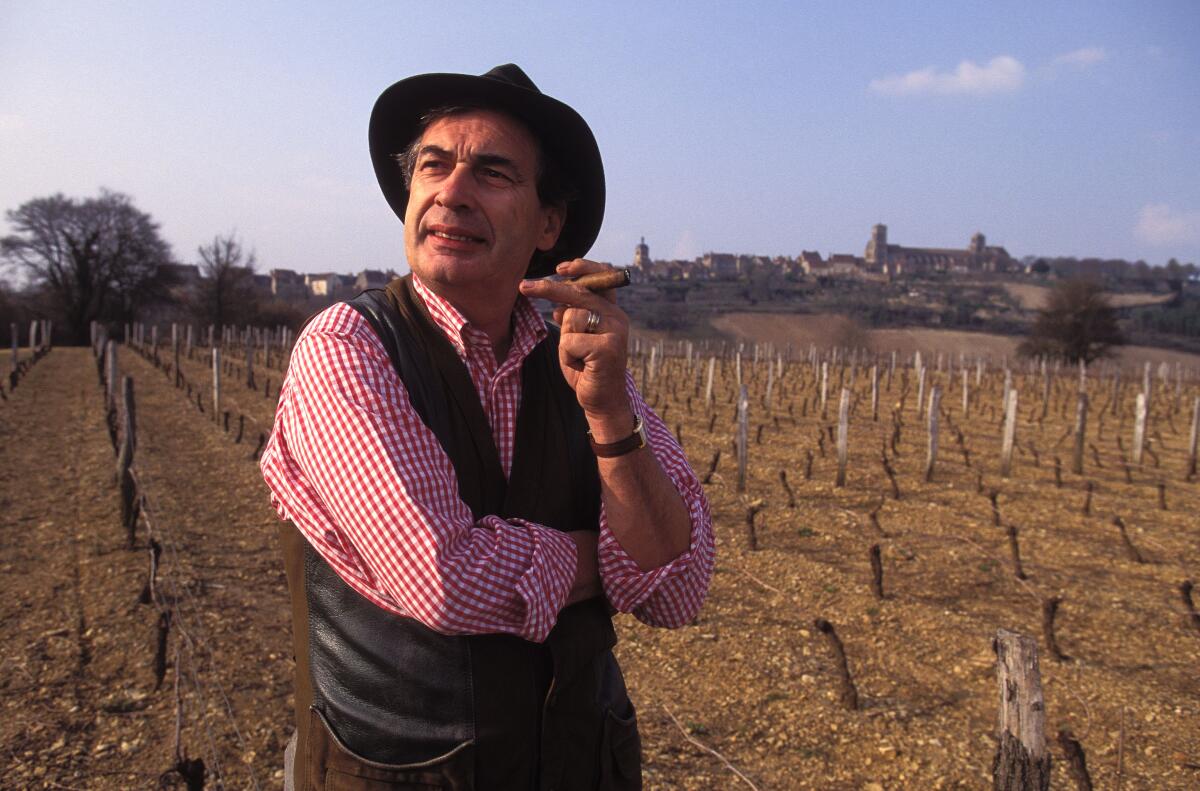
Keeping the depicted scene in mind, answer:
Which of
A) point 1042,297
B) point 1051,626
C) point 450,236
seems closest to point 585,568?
point 450,236

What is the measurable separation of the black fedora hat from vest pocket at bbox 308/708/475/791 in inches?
41.0

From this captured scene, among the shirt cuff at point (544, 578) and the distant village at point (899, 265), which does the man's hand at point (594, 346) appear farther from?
the distant village at point (899, 265)

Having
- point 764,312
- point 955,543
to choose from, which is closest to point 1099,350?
point 764,312

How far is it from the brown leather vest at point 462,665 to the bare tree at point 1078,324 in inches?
2077

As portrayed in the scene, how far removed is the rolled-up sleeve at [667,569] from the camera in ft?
4.99

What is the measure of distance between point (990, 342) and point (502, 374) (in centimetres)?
8098

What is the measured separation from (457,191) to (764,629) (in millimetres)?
5104

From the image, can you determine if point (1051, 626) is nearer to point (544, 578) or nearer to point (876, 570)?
point (876, 570)

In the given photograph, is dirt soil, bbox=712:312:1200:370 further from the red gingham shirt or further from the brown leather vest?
the red gingham shirt

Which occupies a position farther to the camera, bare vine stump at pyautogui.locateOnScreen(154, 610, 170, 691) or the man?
bare vine stump at pyautogui.locateOnScreen(154, 610, 170, 691)

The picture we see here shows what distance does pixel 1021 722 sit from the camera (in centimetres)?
279

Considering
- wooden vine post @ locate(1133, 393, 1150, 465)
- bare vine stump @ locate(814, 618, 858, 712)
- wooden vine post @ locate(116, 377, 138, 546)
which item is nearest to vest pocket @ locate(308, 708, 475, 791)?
bare vine stump @ locate(814, 618, 858, 712)

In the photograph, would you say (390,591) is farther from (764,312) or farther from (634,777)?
(764,312)

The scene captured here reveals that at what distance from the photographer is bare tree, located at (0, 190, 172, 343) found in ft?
166
